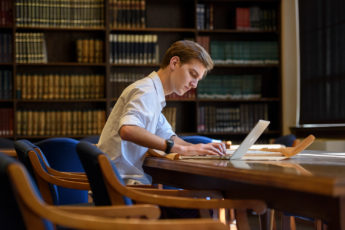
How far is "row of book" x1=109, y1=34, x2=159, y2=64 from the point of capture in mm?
5570

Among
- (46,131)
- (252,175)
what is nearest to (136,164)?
(252,175)

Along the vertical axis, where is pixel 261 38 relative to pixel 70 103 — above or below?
above

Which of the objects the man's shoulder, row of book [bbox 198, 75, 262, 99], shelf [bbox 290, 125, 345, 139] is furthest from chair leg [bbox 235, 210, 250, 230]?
row of book [bbox 198, 75, 262, 99]

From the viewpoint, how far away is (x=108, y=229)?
111 cm

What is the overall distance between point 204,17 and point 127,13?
2.75 feet

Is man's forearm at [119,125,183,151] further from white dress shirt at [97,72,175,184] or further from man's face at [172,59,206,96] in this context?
man's face at [172,59,206,96]

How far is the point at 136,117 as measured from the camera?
227 cm

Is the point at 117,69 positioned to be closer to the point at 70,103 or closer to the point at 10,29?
the point at 70,103

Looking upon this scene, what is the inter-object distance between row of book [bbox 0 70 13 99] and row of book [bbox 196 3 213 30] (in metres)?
2.05

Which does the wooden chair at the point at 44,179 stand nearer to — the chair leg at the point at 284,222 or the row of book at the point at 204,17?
the chair leg at the point at 284,222

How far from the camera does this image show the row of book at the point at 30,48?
5.47 metres

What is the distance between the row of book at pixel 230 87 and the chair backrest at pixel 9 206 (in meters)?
4.56

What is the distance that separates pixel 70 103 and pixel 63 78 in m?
0.34

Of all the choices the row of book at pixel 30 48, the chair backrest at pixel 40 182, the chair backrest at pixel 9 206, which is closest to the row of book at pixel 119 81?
the row of book at pixel 30 48
